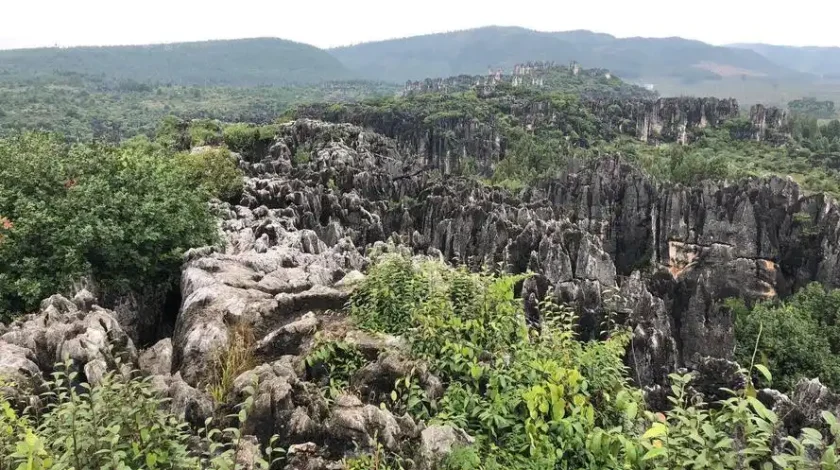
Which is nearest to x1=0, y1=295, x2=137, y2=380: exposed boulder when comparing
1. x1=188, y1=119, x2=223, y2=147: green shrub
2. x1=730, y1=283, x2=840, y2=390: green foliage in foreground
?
x1=730, y1=283, x2=840, y2=390: green foliage in foreground

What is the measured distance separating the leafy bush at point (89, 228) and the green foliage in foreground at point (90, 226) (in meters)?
0.02

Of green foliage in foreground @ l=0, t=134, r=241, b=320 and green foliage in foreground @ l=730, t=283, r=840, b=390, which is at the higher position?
green foliage in foreground @ l=0, t=134, r=241, b=320

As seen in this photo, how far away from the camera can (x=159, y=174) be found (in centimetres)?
1536

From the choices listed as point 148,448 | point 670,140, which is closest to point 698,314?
point 148,448

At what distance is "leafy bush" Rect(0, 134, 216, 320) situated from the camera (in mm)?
11248

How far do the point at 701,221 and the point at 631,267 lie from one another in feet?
18.2

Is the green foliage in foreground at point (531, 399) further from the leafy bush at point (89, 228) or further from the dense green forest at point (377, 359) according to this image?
the leafy bush at point (89, 228)

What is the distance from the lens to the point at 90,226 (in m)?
11.2

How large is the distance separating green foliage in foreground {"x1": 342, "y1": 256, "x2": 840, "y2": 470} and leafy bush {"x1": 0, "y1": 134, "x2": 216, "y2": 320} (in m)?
6.06

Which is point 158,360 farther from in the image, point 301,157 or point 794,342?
point 301,157

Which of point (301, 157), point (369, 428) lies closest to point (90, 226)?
point (369, 428)

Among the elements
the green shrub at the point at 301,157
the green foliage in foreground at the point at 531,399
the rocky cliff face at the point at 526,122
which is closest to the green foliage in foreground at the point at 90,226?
the green foliage in foreground at the point at 531,399

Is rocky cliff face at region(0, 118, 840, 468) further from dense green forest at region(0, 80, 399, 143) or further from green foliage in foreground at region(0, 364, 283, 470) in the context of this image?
dense green forest at region(0, 80, 399, 143)

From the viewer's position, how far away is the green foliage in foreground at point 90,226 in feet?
36.9
